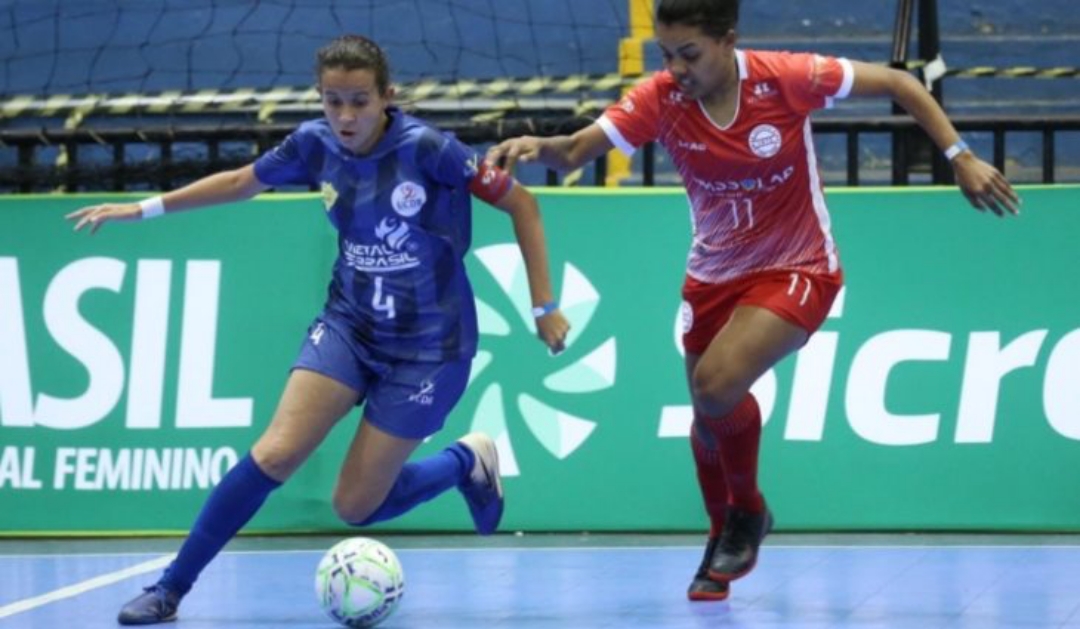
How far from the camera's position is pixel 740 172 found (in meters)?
6.54

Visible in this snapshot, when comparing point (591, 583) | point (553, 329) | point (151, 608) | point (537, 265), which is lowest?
point (591, 583)

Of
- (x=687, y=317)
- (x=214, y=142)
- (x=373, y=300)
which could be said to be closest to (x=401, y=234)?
(x=373, y=300)

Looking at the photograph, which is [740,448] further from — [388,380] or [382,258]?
[382,258]

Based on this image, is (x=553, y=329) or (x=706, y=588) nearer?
(x=553, y=329)

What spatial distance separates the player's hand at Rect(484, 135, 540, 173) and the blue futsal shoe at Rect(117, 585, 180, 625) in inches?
66.6

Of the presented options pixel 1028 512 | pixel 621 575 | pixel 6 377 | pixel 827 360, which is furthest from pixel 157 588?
pixel 1028 512

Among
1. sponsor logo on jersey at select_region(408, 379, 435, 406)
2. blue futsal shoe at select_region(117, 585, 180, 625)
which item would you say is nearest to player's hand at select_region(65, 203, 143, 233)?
sponsor logo on jersey at select_region(408, 379, 435, 406)

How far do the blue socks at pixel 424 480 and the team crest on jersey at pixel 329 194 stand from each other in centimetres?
94

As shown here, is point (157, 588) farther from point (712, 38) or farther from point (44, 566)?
point (712, 38)

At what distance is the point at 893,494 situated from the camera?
823 cm

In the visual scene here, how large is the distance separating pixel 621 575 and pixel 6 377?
284 centimetres

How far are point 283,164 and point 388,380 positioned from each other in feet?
2.59

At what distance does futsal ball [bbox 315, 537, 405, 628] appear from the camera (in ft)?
20.3

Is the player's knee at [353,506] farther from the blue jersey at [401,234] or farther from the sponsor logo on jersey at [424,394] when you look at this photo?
the blue jersey at [401,234]
